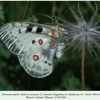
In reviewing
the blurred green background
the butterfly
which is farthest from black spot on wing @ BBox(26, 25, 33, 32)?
the blurred green background

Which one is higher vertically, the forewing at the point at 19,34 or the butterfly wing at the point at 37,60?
the forewing at the point at 19,34

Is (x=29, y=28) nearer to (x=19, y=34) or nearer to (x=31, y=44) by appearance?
(x=19, y=34)

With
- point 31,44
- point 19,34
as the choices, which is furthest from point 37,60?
point 19,34

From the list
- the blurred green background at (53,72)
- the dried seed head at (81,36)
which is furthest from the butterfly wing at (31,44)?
the blurred green background at (53,72)

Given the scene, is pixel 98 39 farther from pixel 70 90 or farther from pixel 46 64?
pixel 70 90

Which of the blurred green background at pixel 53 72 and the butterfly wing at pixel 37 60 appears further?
the blurred green background at pixel 53 72

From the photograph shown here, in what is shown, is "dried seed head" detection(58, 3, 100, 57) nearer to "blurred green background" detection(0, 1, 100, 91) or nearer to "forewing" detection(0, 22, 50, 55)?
"forewing" detection(0, 22, 50, 55)

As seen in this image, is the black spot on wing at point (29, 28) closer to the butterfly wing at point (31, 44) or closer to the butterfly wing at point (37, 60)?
the butterfly wing at point (31, 44)
